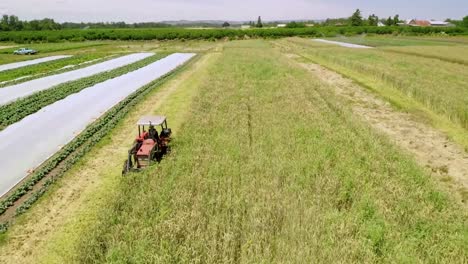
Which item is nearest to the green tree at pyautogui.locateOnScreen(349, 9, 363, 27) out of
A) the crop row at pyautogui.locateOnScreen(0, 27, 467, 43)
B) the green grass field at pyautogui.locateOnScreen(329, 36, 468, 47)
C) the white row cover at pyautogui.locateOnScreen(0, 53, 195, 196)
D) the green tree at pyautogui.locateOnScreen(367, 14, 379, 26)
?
the green tree at pyautogui.locateOnScreen(367, 14, 379, 26)

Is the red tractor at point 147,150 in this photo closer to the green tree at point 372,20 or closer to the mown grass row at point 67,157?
the mown grass row at point 67,157

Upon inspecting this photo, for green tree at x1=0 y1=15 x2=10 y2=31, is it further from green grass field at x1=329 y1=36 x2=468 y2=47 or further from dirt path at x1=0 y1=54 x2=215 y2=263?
dirt path at x1=0 y1=54 x2=215 y2=263

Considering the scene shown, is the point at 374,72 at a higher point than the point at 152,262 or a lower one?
higher

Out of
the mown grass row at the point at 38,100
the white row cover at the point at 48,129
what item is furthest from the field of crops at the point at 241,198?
the white row cover at the point at 48,129

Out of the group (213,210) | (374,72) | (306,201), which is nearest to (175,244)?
(213,210)

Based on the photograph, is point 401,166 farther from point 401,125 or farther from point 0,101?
point 0,101

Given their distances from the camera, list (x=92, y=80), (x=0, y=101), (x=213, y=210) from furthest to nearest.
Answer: (x=92, y=80)
(x=0, y=101)
(x=213, y=210)
